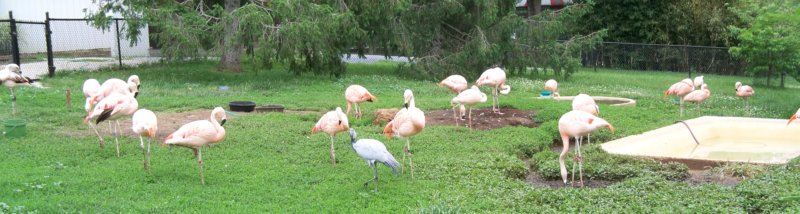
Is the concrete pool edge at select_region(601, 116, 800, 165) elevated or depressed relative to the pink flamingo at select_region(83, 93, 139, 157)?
depressed

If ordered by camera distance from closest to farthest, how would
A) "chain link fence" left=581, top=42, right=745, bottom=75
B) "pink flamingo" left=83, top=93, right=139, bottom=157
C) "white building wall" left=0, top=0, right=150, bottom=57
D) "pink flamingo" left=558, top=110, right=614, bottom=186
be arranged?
Answer: "pink flamingo" left=558, top=110, right=614, bottom=186 → "pink flamingo" left=83, top=93, right=139, bottom=157 → "white building wall" left=0, top=0, right=150, bottom=57 → "chain link fence" left=581, top=42, right=745, bottom=75

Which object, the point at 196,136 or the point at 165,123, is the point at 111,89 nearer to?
the point at 165,123

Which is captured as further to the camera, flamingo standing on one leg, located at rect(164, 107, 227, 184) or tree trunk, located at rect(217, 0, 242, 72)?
tree trunk, located at rect(217, 0, 242, 72)

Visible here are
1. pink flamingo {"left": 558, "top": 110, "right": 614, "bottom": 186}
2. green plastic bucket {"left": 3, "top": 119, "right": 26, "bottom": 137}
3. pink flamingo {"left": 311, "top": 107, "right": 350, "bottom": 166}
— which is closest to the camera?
pink flamingo {"left": 558, "top": 110, "right": 614, "bottom": 186}

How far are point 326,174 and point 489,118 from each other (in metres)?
4.75

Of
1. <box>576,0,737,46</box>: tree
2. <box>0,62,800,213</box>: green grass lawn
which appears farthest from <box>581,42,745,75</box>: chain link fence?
<box>0,62,800,213</box>: green grass lawn

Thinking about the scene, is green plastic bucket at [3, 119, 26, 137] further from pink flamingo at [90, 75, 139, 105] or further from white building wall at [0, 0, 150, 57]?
A: white building wall at [0, 0, 150, 57]

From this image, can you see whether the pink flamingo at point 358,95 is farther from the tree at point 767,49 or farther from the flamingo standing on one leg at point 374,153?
the tree at point 767,49

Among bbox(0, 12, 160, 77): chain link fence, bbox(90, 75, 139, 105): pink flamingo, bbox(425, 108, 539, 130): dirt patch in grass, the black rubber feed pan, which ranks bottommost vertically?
bbox(425, 108, 539, 130): dirt patch in grass

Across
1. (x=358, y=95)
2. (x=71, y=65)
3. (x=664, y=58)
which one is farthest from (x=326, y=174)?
(x=664, y=58)

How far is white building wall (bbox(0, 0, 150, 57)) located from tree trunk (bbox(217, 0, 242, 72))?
224 inches

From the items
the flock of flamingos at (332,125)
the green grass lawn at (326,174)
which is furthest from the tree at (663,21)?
the flock of flamingos at (332,125)

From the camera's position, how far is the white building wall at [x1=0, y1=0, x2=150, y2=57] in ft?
76.0

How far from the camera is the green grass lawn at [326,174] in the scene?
6.36m
